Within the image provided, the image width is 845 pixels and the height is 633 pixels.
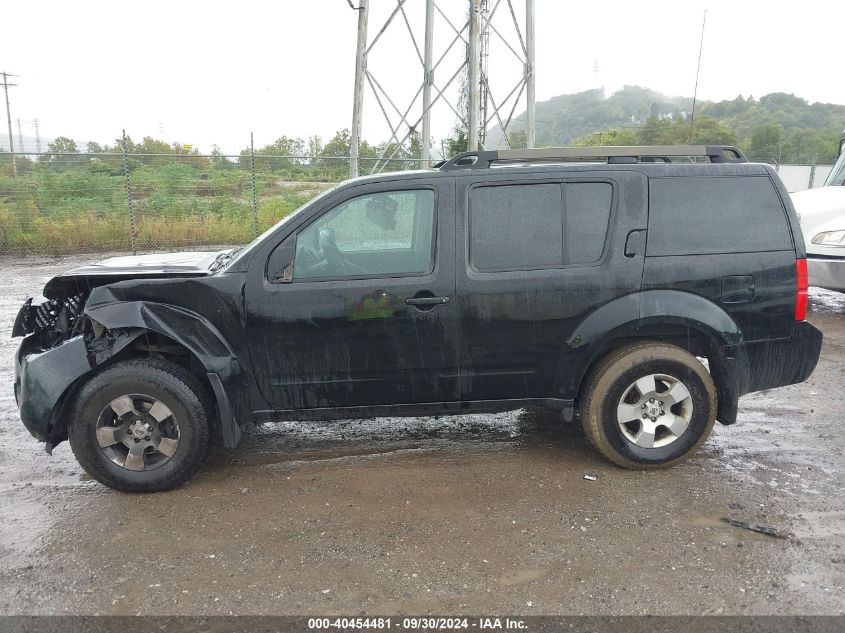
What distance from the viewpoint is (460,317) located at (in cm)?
392

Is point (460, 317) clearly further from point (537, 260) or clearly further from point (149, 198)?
point (149, 198)

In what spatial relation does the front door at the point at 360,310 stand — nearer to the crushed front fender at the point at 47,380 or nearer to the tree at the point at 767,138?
the crushed front fender at the point at 47,380

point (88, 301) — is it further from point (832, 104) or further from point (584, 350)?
point (832, 104)

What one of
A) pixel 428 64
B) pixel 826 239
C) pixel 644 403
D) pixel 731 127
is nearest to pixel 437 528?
pixel 644 403

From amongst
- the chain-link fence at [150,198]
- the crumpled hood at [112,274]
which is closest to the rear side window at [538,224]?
the crumpled hood at [112,274]

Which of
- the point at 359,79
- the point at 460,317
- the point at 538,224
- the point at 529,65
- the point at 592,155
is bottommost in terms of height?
the point at 460,317

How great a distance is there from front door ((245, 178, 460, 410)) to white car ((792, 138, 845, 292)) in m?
5.60

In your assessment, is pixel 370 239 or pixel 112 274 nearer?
pixel 112 274

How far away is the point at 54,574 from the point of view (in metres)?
3.12

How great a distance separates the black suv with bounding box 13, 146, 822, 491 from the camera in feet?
12.7

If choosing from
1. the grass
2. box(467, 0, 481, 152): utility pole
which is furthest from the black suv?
the grass

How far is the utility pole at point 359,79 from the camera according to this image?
12.3 meters

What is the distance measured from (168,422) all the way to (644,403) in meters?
2.92

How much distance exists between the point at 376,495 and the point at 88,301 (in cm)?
205
